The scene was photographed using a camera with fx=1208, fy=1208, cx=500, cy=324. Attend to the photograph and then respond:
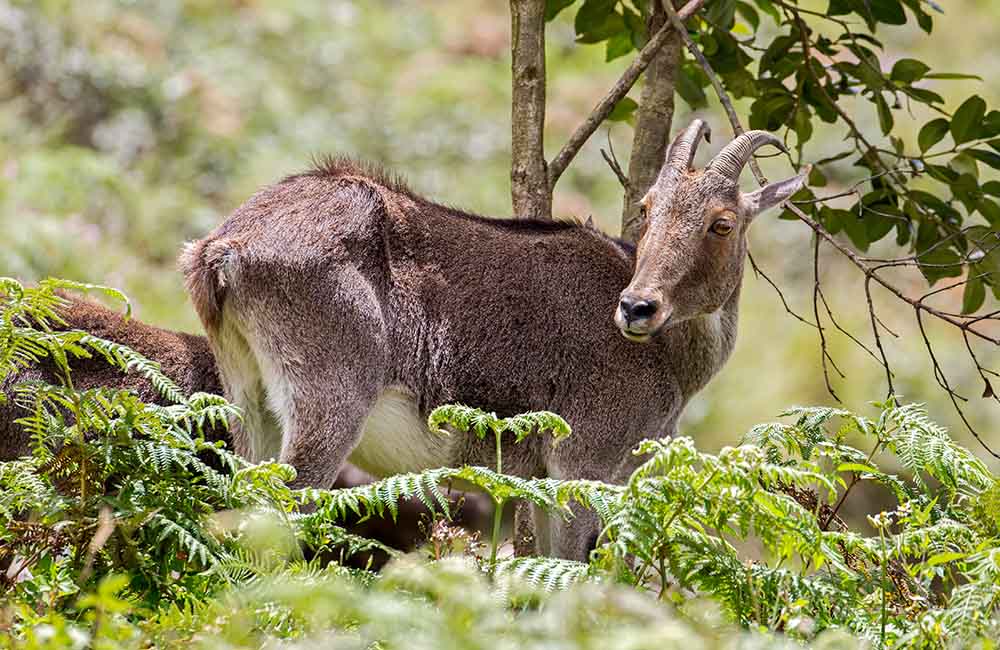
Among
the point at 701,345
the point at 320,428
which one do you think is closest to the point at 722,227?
the point at 701,345

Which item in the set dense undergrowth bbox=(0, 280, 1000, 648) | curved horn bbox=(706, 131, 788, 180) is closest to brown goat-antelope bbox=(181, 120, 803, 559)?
curved horn bbox=(706, 131, 788, 180)

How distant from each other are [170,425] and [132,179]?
42.0ft

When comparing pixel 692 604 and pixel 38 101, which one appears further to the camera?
pixel 38 101

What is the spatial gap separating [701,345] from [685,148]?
115 cm

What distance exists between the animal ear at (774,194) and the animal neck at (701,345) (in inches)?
22.4

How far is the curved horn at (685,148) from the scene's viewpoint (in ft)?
19.7

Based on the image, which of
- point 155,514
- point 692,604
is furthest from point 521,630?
point 155,514

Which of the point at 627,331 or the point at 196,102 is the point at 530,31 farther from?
the point at 196,102

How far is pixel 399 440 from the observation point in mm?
6094

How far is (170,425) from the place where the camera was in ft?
12.9

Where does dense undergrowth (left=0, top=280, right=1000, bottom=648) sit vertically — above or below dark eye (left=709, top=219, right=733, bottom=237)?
below

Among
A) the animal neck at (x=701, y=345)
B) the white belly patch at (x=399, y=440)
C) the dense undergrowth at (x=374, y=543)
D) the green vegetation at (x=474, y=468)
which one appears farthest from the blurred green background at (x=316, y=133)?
the dense undergrowth at (x=374, y=543)

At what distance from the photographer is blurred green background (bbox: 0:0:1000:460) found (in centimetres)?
1367

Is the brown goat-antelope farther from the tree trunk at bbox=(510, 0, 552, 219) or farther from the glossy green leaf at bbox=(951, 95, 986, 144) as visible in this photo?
the glossy green leaf at bbox=(951, 95, 986, 144)
